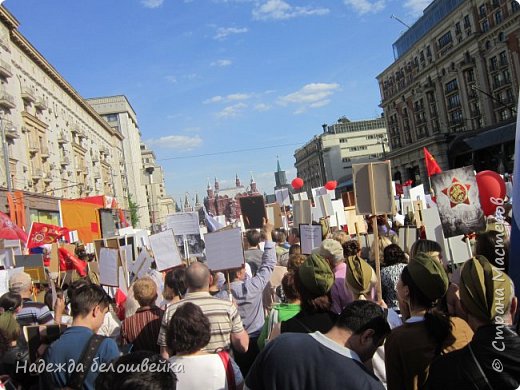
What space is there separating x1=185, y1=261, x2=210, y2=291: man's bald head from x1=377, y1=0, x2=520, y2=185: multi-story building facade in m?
36.1

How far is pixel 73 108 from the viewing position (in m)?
55.8

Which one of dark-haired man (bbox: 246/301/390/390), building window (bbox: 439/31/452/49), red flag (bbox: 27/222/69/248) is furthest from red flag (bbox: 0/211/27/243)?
building window (bbox: 439/31/452/49)

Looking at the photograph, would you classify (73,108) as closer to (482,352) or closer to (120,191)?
(120,191)

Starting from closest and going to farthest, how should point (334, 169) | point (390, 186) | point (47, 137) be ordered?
point (390, 186) < point (47, 137) < point (334, 169)

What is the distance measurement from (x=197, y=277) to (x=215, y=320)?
39 cm

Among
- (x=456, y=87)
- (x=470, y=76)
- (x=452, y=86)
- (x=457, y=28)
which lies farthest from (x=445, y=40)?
(x=470, y=76)

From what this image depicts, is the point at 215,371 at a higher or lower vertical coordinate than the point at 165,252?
lower

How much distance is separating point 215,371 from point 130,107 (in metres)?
104

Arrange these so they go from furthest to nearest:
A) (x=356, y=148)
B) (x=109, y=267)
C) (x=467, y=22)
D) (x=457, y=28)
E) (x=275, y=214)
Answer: (x=356, y=148) → (x=457, y=28) → (x=467, y=22) → (x=275, y=214) → (x=109, y=267)

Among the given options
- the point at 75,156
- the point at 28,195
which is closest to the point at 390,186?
the point at 28,195

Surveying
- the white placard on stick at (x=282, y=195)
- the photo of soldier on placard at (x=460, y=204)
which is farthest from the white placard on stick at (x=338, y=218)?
the photo of soldier on placard at (x=460, y=204)

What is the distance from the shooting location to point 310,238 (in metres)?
7.31

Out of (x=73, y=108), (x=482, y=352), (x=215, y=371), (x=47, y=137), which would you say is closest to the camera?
(x=482, y=352)

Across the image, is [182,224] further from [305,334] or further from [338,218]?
[305,334]
